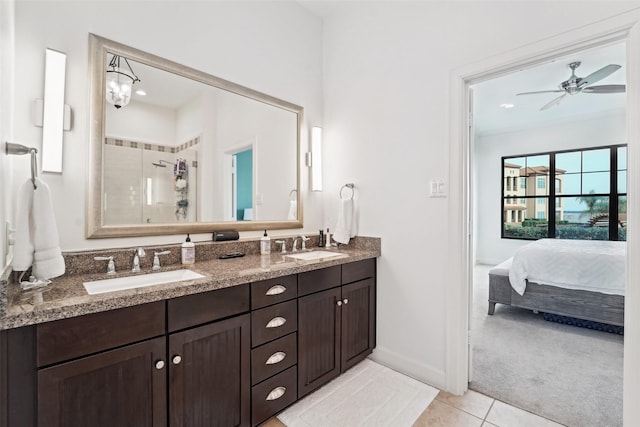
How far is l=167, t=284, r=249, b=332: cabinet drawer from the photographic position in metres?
1.26

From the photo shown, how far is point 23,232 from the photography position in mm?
1084

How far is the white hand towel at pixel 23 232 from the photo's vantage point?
107cm

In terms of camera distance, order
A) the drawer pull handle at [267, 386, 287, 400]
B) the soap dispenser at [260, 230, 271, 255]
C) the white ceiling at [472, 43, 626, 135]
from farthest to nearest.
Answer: the white ceiling at [472, 43, 626, 135]
the soap dispenser at [260, 230, 271, 255]
the drawer pull handle at [267, 386, 287, 400]

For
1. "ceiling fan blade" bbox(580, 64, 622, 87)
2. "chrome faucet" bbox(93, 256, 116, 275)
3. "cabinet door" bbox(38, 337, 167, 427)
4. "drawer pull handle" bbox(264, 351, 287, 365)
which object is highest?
"ceiling fan blade" bbox(580, 64, 622, 87)

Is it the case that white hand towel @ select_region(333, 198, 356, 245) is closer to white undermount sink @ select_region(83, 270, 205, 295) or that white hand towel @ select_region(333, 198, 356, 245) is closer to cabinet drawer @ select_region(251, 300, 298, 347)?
cabinet drawer @ select_region(251, 300, 298, 347)

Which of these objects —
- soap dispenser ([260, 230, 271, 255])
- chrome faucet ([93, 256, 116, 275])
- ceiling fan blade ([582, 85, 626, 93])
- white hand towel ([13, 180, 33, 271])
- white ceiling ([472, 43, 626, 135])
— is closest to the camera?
white hand towel ([13, 180, 33, 271])

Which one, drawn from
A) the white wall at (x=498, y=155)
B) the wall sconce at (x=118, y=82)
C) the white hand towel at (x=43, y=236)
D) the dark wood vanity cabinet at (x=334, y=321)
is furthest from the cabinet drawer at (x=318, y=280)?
the white wall at (x=498, y=155)

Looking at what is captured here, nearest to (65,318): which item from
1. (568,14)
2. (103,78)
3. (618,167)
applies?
(103,78)

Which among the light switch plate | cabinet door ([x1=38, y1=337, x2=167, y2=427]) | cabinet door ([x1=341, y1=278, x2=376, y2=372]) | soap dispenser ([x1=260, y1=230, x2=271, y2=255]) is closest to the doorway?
the light switch plate

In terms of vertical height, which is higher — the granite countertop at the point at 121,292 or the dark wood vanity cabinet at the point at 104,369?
the granite countertop at the point at 121,292

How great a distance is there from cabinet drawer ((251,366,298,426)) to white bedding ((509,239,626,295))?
106 inches

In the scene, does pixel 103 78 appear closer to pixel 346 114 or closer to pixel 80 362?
pixel 80 362

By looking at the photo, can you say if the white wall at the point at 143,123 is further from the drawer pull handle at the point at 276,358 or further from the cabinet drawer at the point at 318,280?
the drawer pull handle at the point at 276,358

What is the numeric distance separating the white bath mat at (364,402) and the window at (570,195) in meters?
5.10
